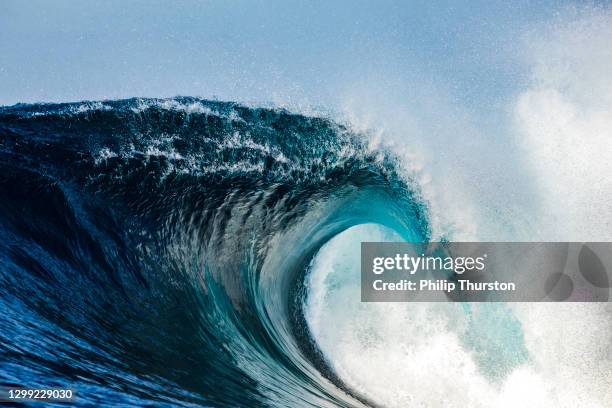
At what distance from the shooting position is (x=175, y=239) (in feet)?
22.0

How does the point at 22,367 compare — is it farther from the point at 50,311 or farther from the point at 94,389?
the point at 50,311

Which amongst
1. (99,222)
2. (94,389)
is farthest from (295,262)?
(94,389)

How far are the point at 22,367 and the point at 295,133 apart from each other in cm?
646

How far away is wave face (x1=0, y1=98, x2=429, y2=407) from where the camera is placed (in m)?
3.67

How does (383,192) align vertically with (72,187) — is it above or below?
above

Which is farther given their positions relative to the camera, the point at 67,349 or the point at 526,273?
the point at 526,273

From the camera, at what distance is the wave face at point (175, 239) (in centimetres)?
367

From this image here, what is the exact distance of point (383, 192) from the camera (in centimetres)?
920

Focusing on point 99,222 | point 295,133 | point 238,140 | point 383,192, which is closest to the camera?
point 99,222

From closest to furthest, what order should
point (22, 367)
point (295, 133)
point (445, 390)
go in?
point (22, 367) < point (445, 390) < point (295, 133)

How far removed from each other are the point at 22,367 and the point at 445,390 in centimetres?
585

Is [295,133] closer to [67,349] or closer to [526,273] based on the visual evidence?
[526,273]

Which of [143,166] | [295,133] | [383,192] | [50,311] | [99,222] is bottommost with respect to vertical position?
[50,311]

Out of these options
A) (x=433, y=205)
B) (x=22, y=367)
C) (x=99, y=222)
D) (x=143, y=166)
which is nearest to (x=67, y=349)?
(x=22, y=367)
